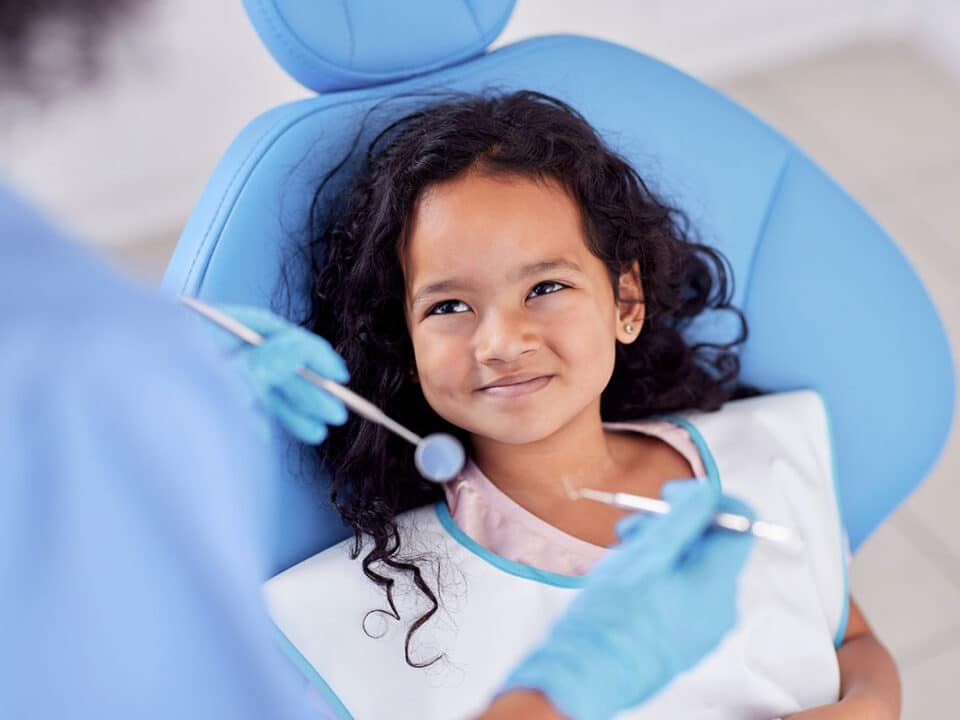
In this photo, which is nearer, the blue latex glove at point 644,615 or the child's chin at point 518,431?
the blue latex glove at point 644,615

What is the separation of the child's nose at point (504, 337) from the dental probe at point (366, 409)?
0.28 feet

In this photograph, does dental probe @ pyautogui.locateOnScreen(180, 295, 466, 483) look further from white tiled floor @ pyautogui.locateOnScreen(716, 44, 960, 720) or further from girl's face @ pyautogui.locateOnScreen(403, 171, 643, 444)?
white tiled floor @ pyautogui.locateOnScreen(716, 44, 960, 720)

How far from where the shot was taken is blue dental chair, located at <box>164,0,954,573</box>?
1.20 metres

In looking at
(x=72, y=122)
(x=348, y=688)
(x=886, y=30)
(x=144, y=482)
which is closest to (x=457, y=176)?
(x=348, y=688)

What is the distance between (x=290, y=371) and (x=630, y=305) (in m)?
0.44

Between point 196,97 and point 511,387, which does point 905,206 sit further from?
point 511,387

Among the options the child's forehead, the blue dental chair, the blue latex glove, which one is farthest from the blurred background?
the blue latex glove

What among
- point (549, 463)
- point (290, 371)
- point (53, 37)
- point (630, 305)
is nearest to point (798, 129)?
point (630, 305)

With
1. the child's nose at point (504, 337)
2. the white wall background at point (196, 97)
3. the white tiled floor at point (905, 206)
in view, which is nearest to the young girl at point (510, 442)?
the child's nose at point (504, 337)

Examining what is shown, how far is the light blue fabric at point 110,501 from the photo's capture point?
62 cm

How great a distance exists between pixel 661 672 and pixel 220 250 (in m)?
0.57

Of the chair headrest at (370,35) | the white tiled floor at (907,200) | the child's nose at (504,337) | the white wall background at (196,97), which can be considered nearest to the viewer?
the child's nose at (504,337)

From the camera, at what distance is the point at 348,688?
1134 mm

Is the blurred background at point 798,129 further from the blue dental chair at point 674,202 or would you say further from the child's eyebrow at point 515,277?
the child's eyebrow at point 515,277
